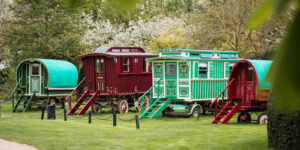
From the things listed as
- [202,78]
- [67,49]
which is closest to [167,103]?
[202,78]

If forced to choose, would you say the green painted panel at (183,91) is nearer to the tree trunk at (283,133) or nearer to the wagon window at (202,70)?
the wagon window at (202,70)

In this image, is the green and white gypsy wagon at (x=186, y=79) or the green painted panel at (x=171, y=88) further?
the green painted panel at (x=171, y=88)

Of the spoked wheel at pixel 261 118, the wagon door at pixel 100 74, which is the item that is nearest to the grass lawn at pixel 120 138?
the spoked wheel at pixel 261 118

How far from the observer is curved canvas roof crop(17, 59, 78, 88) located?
2628 cm

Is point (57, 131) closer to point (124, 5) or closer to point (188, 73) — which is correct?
point (188, 73)

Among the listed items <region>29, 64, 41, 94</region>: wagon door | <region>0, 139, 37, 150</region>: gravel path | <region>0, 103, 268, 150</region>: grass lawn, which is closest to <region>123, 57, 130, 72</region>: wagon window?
<region>29, 64, 41, 94</region>: wagon door

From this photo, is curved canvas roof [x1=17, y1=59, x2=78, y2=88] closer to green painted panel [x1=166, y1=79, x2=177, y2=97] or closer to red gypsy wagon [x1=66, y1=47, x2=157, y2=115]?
red gypsy wagon [x1=66, y1=47, x2=157, y2=115]

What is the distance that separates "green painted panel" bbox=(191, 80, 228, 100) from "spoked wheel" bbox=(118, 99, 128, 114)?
4.61 meters

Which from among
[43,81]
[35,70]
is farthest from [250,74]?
[35,70]

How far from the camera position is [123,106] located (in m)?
24.2

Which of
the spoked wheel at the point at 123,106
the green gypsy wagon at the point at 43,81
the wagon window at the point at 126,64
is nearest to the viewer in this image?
the spoked wheel at the point at 123,106

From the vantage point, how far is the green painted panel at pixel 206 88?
2129cm

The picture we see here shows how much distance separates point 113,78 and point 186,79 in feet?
15.0

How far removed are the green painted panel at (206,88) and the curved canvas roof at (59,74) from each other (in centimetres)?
→ 941
